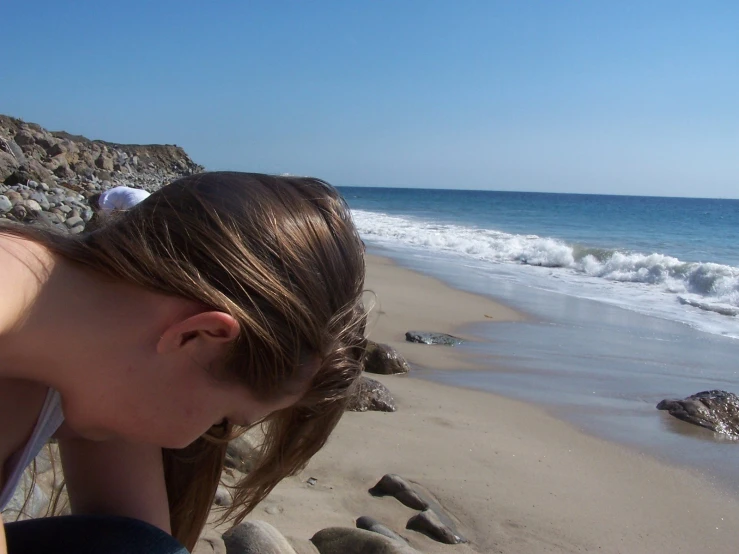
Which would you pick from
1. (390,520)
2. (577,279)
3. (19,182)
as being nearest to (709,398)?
(390,520)

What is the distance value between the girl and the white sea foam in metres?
7.72

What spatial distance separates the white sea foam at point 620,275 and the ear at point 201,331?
25.9 feet

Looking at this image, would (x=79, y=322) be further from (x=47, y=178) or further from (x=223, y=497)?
(x=47, y=178)

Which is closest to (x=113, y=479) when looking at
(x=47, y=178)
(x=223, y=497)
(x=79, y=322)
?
A: (x=79, y=322)

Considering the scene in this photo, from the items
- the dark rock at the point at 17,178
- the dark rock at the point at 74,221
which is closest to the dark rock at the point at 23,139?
the dark rock at the point at 17,178

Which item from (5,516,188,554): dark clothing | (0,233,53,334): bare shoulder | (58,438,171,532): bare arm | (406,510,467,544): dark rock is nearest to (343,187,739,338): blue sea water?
(406,510,467,544): dark rock

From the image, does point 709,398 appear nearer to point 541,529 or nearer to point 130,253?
point 541,529

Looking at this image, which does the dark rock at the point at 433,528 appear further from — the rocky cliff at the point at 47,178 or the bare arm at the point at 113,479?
the rocky cliff at the point at 47,178

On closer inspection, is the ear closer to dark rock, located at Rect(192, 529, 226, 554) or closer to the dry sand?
dark rock, located at Rect(192, 529, 226, 554)

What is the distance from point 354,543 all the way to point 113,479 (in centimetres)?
109

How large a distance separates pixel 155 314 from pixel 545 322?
720 cm

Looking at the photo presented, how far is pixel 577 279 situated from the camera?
12.9m

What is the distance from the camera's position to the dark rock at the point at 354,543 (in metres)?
2.42

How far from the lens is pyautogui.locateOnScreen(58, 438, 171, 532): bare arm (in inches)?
63.8
